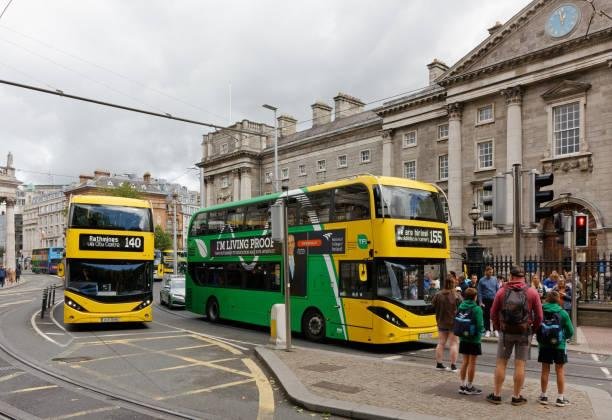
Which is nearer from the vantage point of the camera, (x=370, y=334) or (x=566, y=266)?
(x=370, y=334)

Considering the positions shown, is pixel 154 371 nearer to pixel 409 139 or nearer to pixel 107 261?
pixel 107 261

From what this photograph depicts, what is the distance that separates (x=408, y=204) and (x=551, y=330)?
629 cm

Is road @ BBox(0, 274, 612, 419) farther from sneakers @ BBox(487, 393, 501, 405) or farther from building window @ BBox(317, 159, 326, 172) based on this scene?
building window @ BBox(317, 159, 326, 172)

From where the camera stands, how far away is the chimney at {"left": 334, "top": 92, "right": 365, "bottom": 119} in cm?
5134

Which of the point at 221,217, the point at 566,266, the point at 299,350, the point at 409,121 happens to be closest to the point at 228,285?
the point at 221,217

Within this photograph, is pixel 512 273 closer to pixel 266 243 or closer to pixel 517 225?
pixel 517 225

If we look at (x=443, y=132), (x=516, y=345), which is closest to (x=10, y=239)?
(x=443, y=132)

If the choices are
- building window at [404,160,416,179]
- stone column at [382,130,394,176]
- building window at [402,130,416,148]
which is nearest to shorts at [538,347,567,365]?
building window at [404,160,416,179]

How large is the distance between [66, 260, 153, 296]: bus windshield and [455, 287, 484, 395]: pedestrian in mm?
11894

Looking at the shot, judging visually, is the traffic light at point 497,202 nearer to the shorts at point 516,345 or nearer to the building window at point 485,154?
the shorts at point 516,345

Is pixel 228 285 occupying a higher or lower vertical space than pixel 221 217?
lower

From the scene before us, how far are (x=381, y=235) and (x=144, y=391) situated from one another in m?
6.36

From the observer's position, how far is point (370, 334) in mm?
13102

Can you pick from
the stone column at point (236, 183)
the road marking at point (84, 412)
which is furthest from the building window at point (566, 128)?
the stone column at point (236, 183)
